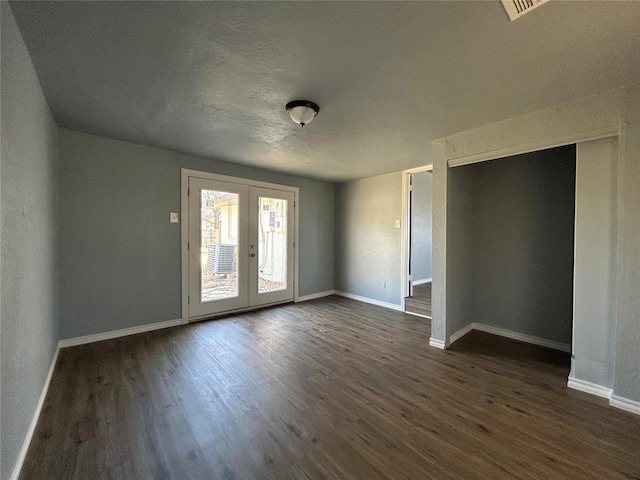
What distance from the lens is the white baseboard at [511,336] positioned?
10.0 feet

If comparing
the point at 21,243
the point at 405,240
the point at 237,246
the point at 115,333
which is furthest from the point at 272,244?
the point at 21,243

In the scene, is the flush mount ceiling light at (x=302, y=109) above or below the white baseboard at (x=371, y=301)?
above

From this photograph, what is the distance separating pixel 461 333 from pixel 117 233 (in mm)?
4513

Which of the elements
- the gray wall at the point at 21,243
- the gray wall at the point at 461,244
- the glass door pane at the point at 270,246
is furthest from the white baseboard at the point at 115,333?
the gray wall at the point at 461,244

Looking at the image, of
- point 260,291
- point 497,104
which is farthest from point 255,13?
point 260,291

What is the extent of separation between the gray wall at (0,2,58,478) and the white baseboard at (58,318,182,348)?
788 millimetres

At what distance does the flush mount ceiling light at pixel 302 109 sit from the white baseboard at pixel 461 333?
2.92 m

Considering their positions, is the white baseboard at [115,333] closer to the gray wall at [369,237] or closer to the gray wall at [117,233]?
the gray wall at [117,233]

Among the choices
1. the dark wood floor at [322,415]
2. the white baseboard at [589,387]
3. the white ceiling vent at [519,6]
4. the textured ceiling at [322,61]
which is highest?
the textured ceiling at [322,61]

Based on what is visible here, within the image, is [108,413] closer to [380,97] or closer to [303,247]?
[380,97]

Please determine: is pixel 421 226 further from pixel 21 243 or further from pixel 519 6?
pixel 21 243

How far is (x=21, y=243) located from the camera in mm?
1589

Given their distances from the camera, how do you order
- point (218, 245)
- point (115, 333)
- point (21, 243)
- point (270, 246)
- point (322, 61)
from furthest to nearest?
point (270, 246), point (218, 245), point (115, 333), point (322, 61), point (21, 243)

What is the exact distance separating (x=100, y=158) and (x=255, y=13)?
2.88m
